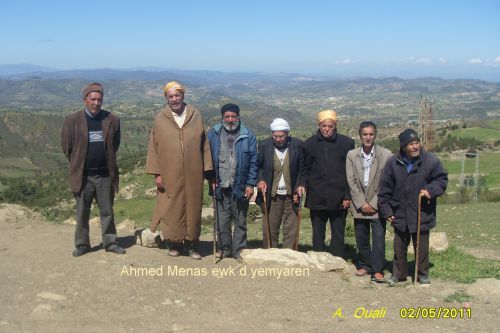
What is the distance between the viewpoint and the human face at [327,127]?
6.59 meters

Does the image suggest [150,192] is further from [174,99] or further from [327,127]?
[327,127]

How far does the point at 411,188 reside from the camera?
20.6 feet

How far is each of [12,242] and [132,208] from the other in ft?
64.3

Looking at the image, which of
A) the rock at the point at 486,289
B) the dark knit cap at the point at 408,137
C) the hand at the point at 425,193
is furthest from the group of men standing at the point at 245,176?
the rock at the point at 486,289

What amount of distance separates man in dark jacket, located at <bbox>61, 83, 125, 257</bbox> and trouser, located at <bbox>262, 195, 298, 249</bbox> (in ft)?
7.39

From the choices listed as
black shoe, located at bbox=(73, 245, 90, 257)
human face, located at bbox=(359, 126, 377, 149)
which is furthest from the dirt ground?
human face, located at bbox=(359, 126, 377, 149)

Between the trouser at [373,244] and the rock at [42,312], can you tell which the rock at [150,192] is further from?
the rock at [42,312]

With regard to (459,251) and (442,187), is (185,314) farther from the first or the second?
(459,251)

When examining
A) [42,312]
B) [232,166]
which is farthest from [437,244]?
[42,312]

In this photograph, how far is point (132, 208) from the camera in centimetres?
Answer: 2752

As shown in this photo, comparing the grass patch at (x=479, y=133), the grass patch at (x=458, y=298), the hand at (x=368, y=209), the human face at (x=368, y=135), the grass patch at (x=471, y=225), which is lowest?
the grass patch at (x=479, y=133)

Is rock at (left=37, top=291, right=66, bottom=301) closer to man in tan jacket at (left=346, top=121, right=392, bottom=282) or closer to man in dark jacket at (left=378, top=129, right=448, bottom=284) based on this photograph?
man in tan jacket at (left=346, top=121, right=392, bottom=282)

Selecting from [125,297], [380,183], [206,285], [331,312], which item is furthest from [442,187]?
[125,297]

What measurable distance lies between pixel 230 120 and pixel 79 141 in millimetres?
2092
